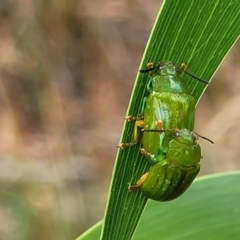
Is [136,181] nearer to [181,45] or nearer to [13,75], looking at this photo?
[181,45]

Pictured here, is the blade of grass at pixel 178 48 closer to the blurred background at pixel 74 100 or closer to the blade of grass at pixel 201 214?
the blade of grass at pixel 201 214

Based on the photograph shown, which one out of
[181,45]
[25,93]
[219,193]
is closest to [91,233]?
[219,193]

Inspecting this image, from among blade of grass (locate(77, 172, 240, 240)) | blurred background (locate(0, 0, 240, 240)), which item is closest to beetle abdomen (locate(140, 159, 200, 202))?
blade of grass (locate(77, 172, 240, 240))

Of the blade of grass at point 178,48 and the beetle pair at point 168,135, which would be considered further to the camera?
the beetle pair at point 168,135

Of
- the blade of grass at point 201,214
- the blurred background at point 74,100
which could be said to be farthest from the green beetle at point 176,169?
the blurred background at point 74,100

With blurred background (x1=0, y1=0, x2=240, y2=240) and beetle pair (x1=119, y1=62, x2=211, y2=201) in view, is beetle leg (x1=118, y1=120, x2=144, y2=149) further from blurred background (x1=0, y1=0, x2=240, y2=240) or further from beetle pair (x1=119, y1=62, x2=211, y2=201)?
blurred background (x1=0, y1=0, x2=240, y2=240)

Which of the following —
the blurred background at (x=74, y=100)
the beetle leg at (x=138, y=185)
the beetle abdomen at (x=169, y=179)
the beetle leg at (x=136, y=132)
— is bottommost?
the blurred background at (x=74, y=100)
